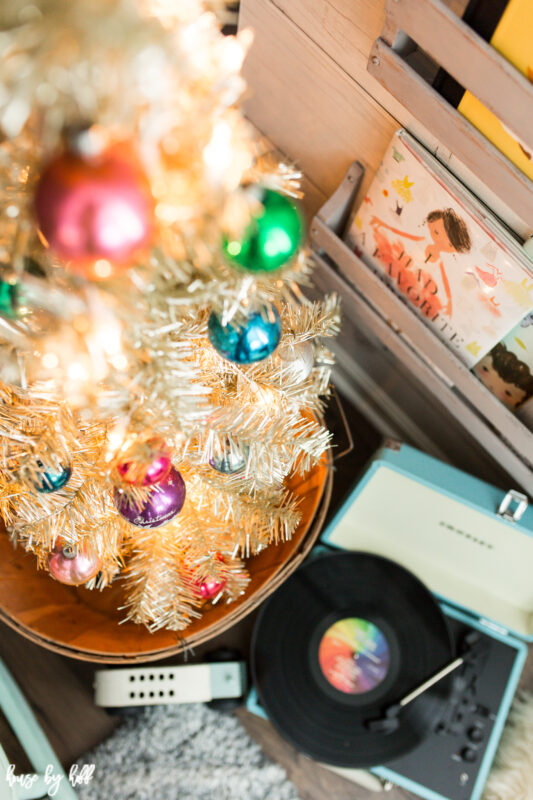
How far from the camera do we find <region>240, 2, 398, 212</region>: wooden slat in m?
0.75

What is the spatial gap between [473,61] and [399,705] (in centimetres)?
94

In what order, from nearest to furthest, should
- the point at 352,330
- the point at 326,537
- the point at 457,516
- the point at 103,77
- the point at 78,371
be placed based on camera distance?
the point at 103,77, the point at 78,371, the point at 457,516, the point at 326,537, the point at 352,330

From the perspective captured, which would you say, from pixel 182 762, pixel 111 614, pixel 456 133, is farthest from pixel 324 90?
pixel 182 762

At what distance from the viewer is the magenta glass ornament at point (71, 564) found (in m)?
0.77

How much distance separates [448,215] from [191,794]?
3.59 feet

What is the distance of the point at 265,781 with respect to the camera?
109cm

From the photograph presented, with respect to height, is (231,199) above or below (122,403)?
above

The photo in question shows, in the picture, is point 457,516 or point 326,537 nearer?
point 457,516

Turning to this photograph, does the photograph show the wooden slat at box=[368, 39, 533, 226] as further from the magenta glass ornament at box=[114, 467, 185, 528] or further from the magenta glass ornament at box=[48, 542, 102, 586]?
the magenta glass ornament at box=[48, 542, 102, 586]

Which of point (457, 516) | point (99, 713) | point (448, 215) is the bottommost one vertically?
point (99, 713)

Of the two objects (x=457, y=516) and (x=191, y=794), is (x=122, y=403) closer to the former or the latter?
(x=457, y=516)

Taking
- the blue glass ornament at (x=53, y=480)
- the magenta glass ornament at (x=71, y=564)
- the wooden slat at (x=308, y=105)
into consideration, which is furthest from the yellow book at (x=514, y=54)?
the magenta glass ornament at (x=71, y=564)

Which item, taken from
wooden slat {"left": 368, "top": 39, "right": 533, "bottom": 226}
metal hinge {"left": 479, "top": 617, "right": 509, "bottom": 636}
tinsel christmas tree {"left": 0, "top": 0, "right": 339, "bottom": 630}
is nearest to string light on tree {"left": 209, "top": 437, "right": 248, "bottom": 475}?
tinsel christmas tree {"left": 0, "top": 0, "right": 339, "bottom": 630}

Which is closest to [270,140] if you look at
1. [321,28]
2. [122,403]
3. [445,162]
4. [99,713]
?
[321,28]
